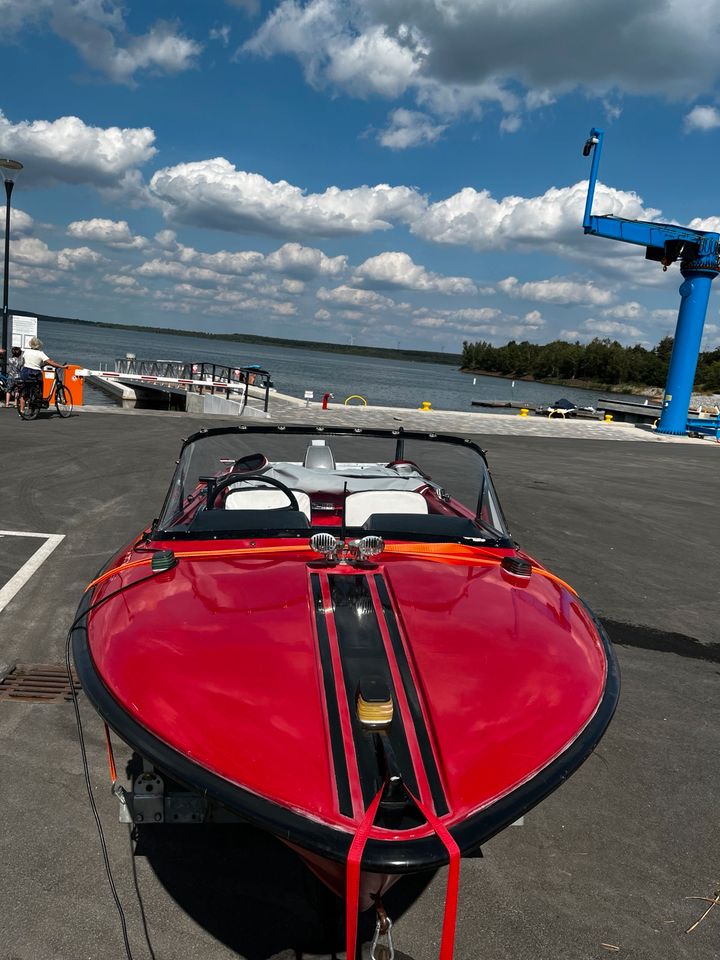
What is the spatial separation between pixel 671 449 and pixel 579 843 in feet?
61.5

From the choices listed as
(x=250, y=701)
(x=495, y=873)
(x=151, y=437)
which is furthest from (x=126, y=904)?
(x=151, y=437)

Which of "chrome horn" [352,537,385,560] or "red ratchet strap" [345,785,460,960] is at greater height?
"chrome horn" [352,537,385,560]

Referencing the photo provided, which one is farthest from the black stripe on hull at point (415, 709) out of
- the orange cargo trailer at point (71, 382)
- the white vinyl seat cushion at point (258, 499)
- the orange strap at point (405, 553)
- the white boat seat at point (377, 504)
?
the orange cargo trailer at point (71, 382)

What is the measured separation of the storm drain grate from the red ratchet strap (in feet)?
7.63

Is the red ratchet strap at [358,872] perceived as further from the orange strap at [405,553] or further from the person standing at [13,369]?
the person standing at [13,369]

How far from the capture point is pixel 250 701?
2131 millimetres

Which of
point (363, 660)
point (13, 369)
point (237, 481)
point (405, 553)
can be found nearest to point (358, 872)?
point (363, 660)

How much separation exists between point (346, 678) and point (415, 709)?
0.81 ft

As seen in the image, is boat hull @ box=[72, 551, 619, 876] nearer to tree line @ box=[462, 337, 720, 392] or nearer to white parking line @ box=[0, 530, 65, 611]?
white parking line @ box=[0, 530, 65, 611]

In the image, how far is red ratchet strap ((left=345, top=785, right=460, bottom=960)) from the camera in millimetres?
1734

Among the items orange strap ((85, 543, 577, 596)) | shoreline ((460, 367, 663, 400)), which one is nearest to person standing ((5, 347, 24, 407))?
orange strap ((85, 543, 577, 596))

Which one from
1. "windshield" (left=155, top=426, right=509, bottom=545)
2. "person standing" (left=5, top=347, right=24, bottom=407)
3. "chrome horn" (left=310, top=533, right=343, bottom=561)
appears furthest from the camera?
"person standing" (left=5, top=347, right=24, bottom=407)

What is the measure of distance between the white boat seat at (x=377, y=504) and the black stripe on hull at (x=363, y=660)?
0.86m

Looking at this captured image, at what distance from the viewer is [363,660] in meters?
2.32
